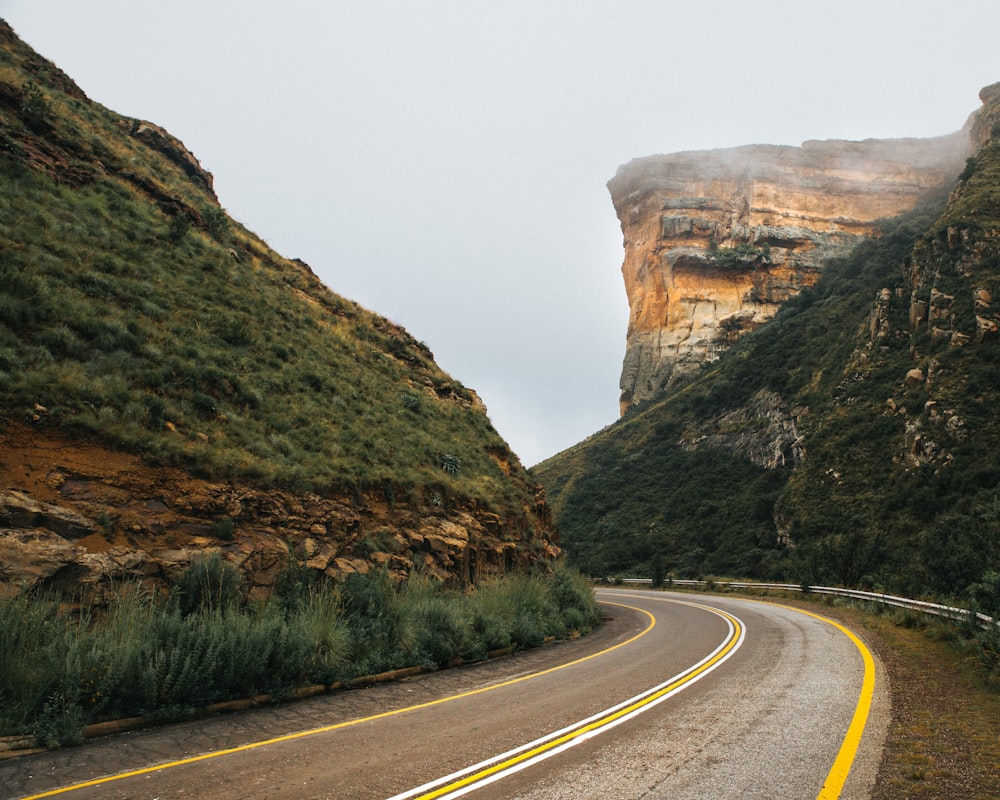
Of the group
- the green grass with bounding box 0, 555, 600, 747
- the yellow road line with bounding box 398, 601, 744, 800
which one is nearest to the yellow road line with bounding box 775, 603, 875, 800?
the yellow road line with bounding box 398, 601, 744, 800

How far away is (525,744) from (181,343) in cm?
1311

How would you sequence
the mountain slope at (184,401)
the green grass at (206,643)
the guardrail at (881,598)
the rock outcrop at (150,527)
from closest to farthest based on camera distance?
the green grass at (206,643) < the rock outcrop at (150,527) < the mountain slope at (184,401) < the guardrail at (881,598)

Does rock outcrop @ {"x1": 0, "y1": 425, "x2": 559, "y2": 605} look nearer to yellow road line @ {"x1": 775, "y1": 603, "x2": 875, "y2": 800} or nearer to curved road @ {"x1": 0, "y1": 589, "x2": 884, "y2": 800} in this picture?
curved road @ {"x1": 0, "y1": 589, "x2": 884, "y2": 800}

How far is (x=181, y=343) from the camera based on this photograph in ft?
47.7

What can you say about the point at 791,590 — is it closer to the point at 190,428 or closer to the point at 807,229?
the point at 190,428

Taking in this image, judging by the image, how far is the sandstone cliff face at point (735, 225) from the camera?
99.9 meters

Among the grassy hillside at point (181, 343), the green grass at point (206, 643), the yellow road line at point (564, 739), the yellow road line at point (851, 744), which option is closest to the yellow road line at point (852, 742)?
the yellow road line at point (851, 744)

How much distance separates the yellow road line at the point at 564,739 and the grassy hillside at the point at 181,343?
327 inches

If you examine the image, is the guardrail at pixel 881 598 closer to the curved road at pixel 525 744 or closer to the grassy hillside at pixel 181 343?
the curved road at pixel 525 744

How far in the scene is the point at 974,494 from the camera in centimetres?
2944

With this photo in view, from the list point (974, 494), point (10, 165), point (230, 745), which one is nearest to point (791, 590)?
point (974, 494)

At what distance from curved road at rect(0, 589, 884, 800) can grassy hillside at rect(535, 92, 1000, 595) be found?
14.1 meters

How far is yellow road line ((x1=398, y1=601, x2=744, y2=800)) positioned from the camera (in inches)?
182

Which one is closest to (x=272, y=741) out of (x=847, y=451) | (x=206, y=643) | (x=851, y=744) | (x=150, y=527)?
(x=206, y=643)
